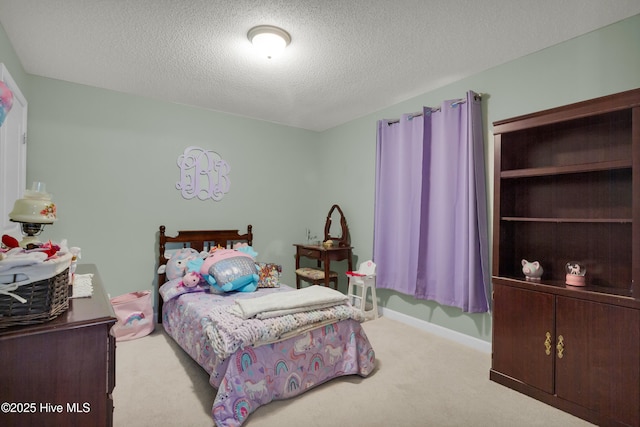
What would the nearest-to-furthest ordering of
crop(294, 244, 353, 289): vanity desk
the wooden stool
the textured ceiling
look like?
the textured ceiling < the wooden stool < crop(294, 244, 353, 289): vanity desk

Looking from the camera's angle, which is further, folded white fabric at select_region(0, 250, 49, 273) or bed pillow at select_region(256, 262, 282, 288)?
bed pillow at select_region(256, 262, 282, 288)

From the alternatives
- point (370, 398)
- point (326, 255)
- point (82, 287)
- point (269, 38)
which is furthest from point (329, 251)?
point (82, 287)

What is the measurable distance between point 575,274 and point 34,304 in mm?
2841

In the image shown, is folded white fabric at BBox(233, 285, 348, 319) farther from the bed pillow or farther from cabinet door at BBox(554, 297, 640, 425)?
cabinet door at BBox(554, 297, 640, 425)

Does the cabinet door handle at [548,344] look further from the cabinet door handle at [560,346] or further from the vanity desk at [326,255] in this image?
the vanity desk at [326,255]

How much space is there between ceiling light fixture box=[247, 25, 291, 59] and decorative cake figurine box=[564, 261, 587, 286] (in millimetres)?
2542

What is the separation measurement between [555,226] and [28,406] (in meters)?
3.09

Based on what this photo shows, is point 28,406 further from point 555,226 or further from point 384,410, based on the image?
point 555,226

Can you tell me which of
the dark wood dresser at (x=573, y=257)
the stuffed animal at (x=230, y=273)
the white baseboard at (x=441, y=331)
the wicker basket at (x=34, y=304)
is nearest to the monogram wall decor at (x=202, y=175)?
the stuffed animal at (x=230, y=273)

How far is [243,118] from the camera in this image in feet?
13.9

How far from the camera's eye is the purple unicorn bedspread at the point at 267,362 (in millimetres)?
1901

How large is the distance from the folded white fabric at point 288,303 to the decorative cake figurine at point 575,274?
5.06ft

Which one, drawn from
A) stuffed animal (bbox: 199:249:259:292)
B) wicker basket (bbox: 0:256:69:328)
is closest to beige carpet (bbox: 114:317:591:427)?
stuffed animal (bbox: 199:249:259:292)

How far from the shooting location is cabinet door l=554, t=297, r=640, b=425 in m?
1.77
